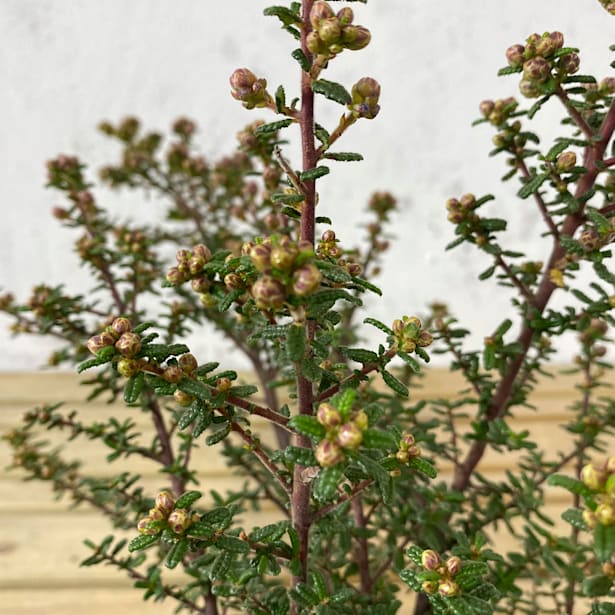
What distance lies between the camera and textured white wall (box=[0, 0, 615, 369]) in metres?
1.71

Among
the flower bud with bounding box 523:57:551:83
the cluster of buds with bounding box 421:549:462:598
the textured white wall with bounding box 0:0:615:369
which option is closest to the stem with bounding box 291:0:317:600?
the cluster of buds with bounding box 421:549:462:598

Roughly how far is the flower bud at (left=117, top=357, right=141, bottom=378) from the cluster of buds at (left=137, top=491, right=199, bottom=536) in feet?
0.29

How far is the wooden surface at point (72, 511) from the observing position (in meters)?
1.01

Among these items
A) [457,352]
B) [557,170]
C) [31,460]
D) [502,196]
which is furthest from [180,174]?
[502,196]

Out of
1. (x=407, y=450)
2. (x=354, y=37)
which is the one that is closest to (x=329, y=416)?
(x=407, y=450)

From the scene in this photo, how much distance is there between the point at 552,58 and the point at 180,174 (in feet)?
2.92

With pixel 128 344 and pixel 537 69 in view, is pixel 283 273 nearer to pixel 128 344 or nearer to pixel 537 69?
pixel 128 344

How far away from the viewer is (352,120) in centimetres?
40

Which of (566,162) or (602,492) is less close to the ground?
(566,162)

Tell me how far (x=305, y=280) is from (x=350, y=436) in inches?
3.6

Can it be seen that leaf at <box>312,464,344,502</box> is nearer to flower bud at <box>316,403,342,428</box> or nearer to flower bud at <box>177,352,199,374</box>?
flower bud at <box>316,403,342,428</box>

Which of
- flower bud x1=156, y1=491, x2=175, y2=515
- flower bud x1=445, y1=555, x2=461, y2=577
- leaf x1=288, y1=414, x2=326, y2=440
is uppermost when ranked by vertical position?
leaf x1=288, y1=414, x2=326, y2=440

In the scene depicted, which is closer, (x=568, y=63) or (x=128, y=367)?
(x=128, y=367)

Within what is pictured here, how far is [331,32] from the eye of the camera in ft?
1.14
